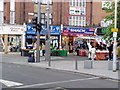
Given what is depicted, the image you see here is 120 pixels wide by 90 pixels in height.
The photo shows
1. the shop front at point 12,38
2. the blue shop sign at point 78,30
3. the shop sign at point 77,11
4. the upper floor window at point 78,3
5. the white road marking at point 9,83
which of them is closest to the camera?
the white road marking at point 9,83

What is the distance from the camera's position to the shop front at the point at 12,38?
117 ft

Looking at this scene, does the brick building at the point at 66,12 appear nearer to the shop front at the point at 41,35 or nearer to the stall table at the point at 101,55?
the shop front at the point at 41,35

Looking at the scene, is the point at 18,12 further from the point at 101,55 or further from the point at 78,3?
the point at 101,55

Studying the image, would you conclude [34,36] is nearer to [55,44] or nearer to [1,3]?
[55,44]

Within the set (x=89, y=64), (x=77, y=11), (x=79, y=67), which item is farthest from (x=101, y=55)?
(x=77, y=11)

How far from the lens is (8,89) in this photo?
9.48 meters

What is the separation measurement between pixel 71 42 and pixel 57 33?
9.74ft

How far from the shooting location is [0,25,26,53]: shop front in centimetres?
3568

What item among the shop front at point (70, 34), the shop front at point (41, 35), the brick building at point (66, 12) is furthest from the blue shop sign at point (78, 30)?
the shop front at point (41, 35)

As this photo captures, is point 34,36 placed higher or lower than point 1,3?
lower

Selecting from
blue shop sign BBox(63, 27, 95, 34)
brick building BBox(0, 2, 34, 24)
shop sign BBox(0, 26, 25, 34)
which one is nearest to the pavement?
shop sign BBox(0, 26, 25, 34)

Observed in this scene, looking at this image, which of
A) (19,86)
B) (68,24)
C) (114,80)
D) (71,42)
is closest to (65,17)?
(68,24)

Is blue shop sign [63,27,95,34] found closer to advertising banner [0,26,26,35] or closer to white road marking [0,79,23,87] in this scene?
advertising banner [0,26,26,35]

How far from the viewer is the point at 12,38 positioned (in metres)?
37.8
